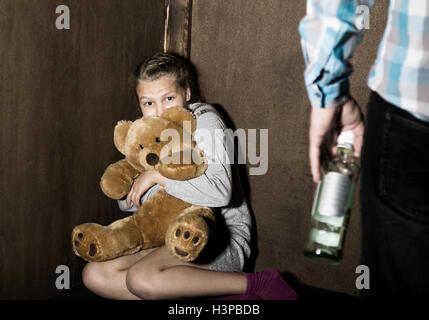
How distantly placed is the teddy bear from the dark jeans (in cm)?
57

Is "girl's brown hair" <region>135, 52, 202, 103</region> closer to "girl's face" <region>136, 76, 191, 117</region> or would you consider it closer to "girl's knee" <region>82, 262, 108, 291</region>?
"girl's face" <region>136, 76, 191, 117</region>

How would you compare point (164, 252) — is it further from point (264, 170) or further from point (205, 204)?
point (264, 170)

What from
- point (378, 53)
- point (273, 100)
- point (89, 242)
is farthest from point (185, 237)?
point (273, 100)

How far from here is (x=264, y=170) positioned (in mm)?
1781

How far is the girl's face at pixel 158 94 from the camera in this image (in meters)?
1.37

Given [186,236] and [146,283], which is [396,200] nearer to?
[186,236]

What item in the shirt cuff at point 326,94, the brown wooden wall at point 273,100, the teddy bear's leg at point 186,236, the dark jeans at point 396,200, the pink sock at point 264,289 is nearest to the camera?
the dark jeans at point 396,200

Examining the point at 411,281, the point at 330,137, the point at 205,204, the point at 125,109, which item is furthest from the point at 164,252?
the point at 411,281

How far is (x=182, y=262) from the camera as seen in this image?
134 cm

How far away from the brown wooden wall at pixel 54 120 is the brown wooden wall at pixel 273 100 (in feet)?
1.09

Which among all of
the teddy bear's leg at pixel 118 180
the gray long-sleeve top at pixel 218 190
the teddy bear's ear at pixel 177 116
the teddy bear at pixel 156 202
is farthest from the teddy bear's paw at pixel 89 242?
the teddy bear's ear at pixel 177 116

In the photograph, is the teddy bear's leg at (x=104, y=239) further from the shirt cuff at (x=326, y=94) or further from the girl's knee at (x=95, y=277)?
the shirt cuff at (x=326, y=94)

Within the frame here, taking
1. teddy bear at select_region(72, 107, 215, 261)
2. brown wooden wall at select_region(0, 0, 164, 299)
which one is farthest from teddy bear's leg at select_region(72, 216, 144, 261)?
brown wooden wall at select_region(0, 0, 164, 299)

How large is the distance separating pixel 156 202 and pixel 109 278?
36 centimetres
